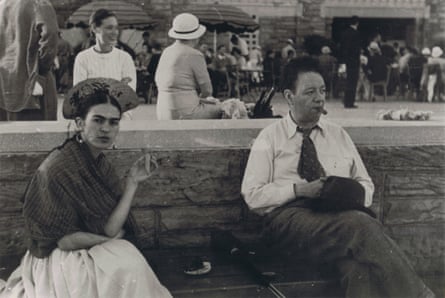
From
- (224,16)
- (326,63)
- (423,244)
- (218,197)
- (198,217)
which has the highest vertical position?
(224,16)

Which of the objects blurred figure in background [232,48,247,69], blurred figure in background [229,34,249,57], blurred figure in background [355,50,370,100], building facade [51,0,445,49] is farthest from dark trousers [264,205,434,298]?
blurred figure in background [355,50,370,100]

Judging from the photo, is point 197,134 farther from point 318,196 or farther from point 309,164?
point 318,196

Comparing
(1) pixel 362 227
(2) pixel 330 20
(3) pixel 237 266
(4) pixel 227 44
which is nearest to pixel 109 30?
(2) pixel 330 20

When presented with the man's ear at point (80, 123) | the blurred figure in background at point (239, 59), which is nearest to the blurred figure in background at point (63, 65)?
the man's ear at point (80, 123)

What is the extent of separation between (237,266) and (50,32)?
1.70m

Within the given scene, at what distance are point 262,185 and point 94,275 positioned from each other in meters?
0.99

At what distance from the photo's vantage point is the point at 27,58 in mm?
3668

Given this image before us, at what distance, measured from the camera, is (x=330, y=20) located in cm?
365

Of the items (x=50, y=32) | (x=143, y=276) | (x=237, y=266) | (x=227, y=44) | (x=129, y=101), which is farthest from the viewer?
(x=227, y=44)

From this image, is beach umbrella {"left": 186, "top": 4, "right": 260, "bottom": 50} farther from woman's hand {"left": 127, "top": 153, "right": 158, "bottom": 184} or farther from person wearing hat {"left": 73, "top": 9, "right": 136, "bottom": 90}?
woman's hand {"left": 127, "top": 153, "right": 158, "bottom": 184}

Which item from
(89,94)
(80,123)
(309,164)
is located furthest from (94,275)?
(309,164)

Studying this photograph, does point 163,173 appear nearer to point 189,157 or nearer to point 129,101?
point 189,157

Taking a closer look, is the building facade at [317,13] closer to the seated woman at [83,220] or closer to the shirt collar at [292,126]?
the shirt collar at [292,126]

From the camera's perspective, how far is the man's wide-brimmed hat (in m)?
2.65
